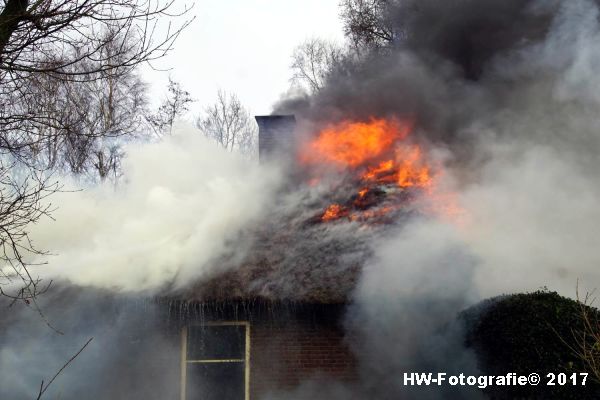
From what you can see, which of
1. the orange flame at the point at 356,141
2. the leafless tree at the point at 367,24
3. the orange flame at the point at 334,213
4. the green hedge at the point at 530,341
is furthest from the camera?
the leafless tree at the point at 367,24

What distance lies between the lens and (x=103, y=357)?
10.1 metres

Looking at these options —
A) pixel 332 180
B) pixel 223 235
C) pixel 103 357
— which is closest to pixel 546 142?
pixel 332 180

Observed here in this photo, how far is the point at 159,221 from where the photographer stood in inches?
458

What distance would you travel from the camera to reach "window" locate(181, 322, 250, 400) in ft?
32.8

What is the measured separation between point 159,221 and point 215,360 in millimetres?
3445

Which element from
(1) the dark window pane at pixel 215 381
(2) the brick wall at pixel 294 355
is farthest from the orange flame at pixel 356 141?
(1) the dark window pane at pixel 215 381

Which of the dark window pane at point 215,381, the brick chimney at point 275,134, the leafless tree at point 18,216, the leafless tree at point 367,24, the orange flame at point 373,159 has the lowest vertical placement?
the dark window pane at point 215,381

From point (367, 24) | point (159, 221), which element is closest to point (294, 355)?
point (159, 221)

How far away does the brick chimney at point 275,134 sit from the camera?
49.7 ft

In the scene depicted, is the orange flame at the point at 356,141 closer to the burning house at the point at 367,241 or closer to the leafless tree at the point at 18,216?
the burning house at the point at 367,241

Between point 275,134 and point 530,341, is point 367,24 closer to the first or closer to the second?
point 275,134

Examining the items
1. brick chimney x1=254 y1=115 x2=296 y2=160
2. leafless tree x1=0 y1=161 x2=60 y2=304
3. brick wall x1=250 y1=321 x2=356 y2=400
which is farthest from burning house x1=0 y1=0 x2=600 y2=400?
leafless tree x1=0 y1=161 x2=60 y2=304

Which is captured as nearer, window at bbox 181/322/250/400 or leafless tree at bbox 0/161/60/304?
leafless tree at bbox 0/161/60/304

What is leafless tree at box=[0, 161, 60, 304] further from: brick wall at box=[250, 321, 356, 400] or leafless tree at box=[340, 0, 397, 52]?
leafless tree at box=[340, 0, 397, 52]
